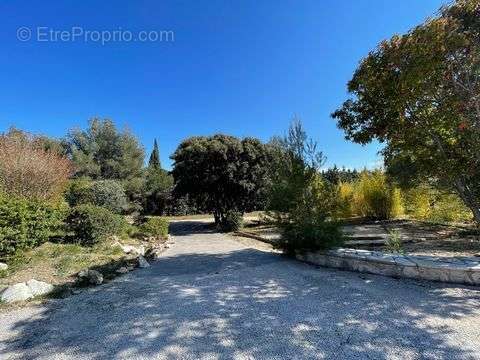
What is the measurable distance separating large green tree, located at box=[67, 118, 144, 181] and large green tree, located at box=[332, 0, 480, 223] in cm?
1984

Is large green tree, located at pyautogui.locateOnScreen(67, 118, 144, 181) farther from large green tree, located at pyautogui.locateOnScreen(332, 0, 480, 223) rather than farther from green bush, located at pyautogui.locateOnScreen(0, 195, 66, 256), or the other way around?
large green tree, located at pyautogui.locateOnScreen(332, 0, 480, 223)

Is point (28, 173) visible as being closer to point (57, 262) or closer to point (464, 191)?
point (57, 262)

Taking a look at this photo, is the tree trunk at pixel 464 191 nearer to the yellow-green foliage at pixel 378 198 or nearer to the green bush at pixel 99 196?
the yellow-green foliage at pixel 378 198

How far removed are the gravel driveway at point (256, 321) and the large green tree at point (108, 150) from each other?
1901cm

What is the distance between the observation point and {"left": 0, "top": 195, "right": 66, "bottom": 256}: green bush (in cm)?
597

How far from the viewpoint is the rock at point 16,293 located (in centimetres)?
431

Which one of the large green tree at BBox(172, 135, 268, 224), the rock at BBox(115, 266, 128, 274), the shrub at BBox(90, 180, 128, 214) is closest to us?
the rock at BBox(115, 266, 128, 274)

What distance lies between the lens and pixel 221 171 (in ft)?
51.9

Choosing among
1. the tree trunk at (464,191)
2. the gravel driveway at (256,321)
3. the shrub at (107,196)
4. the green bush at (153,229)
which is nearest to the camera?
the gravel driveway at (256,321)

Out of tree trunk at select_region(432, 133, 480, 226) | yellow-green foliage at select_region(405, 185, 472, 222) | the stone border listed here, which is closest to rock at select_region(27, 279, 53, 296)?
the stone border

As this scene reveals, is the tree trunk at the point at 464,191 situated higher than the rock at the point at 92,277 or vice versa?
the tree trunk at the point at 464,191

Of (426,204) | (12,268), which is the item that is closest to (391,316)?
(12,268)

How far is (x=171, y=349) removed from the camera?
9.27ft

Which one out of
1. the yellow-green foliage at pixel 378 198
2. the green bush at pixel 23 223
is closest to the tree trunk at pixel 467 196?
the yellow-green foliage at pixel 378 198
